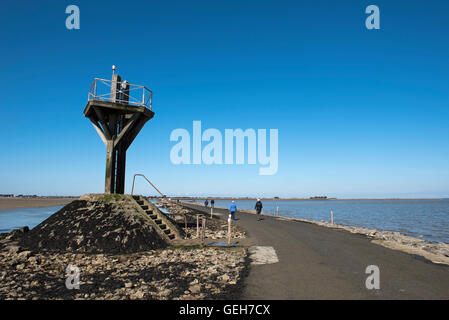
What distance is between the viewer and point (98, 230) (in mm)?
13586

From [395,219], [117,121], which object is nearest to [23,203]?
[117,121]

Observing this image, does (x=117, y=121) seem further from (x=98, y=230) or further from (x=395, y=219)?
(x=395, y=219)

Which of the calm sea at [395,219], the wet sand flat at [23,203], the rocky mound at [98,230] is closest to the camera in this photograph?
the rocky mound at [98,230]

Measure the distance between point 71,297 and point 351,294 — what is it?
23.4 ft

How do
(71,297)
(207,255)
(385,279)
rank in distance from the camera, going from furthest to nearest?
1. (207,255)
2. (385,279)
3. (71,297)

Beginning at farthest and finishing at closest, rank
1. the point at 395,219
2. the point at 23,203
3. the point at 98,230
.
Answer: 1. the point at 23,203
2. the point at 395,219
3. the point at 98,230

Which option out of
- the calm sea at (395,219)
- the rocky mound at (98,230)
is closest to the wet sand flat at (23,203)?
the rocky mound at (98,230)

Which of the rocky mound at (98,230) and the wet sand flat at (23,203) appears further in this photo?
the wet sand flat at (23,203)

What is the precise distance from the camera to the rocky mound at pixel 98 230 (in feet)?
41.8

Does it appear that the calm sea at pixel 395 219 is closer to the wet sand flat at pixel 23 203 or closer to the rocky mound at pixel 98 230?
the rocky mound at pixel 98 230

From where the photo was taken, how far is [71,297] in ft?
23.2
